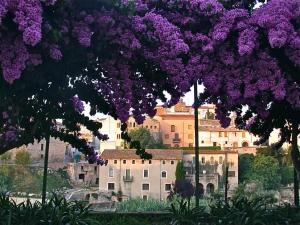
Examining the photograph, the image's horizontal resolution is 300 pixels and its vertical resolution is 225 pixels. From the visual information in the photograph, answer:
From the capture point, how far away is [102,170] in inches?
2702

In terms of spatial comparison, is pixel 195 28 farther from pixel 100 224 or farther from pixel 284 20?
pixel 100 224

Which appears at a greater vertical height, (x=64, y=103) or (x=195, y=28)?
(x=195, y=28)

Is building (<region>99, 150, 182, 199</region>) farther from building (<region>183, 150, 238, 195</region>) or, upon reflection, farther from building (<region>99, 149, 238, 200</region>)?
building (<region>183, 150, 238, 195</region>)

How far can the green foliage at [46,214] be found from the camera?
7695 mm

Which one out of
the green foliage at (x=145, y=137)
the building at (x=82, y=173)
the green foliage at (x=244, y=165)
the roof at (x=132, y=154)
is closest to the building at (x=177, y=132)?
the green foliage at (x=145, y=137)

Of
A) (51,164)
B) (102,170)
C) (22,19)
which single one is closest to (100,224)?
(22,19)

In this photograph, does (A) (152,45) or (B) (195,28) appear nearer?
(A) (152,45)

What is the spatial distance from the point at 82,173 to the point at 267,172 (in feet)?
85.0

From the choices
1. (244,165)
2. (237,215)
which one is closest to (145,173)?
(244,165)

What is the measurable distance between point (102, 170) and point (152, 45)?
6164cm

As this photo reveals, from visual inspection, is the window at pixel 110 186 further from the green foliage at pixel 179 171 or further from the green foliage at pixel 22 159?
the green foliage at pixel 22 159

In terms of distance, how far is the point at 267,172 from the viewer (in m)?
69.6

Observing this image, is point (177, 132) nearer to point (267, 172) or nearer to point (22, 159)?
point (267, 172)

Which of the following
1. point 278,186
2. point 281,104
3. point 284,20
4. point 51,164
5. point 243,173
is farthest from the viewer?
point 51,164
